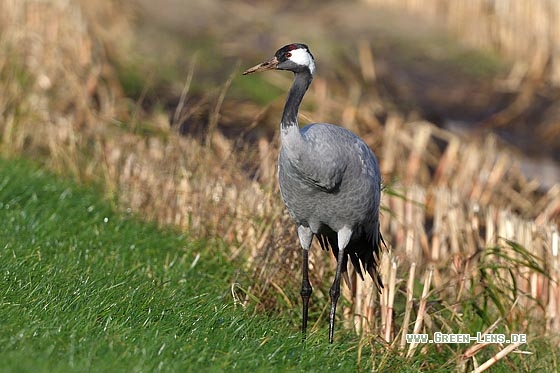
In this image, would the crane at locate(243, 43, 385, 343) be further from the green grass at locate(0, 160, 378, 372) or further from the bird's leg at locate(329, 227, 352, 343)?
the green grass at locate(0, 160, 378, 372)

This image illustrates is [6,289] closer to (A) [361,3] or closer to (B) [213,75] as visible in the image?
(B) [213,75]

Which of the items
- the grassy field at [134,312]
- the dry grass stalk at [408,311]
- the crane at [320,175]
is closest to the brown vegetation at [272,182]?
the dry grass stalk at [408,311]

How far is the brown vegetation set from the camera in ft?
20.0

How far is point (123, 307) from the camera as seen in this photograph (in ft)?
16.0

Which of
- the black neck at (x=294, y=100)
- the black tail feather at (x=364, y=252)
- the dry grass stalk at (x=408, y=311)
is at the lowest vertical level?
the dry grass stalk at (x=408, y=311)

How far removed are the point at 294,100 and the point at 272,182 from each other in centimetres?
152

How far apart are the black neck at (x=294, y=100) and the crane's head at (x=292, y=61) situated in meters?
0.03

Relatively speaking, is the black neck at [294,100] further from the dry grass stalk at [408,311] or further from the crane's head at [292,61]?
the dry grass stalk at [408,311]

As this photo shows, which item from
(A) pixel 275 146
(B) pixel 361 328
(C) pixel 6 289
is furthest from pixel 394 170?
(C) pixel 6 289

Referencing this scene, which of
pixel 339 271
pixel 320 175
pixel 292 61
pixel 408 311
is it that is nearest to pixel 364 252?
pixel 339 271

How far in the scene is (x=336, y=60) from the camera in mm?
12922

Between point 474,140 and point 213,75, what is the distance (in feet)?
11.9

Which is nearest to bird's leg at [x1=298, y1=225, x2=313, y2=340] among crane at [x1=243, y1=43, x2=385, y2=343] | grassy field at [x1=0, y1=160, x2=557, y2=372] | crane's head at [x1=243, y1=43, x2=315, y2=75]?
crane at [x1=243, y1=43, x2=385, y2=343]

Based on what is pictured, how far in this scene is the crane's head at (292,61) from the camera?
16.9ft
